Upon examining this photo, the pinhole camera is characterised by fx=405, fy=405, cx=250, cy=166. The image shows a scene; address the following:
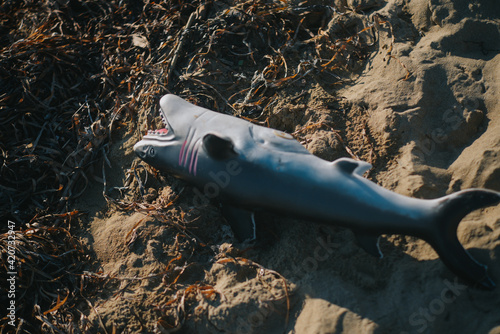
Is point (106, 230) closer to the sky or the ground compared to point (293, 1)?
closer to the ground

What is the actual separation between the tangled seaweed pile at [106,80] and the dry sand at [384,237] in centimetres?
29

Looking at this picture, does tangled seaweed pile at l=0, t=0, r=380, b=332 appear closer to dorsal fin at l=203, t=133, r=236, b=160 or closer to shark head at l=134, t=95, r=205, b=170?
shark head at l=134, t=95, r=205, b=170

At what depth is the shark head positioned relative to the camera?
11.9 ft

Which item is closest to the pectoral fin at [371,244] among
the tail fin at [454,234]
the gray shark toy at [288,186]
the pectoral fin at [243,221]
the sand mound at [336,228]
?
the gray shark toy at [288,186]

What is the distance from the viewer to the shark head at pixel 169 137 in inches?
142

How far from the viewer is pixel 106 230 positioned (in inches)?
153

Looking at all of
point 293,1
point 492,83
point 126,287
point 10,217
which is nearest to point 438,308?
point 492,83

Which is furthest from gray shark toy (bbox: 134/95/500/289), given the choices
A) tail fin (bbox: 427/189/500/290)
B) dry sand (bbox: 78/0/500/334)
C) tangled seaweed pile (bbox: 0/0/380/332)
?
tangled seaweed pile (bbox: 0/0/380/332)

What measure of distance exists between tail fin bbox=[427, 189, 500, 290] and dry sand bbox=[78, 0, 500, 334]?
0.13 m

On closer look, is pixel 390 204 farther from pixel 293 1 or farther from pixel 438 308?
pixel 293 1

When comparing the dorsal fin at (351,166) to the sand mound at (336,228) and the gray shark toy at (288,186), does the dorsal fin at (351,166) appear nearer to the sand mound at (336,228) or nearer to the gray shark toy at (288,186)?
the gray shark toy at (288,186)

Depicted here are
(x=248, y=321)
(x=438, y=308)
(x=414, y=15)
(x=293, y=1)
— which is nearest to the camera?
(x=438, y=308)

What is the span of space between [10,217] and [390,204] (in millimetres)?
3695

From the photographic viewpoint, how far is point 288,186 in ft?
10.1
